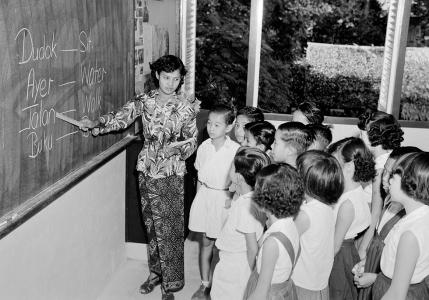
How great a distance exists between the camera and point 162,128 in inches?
126

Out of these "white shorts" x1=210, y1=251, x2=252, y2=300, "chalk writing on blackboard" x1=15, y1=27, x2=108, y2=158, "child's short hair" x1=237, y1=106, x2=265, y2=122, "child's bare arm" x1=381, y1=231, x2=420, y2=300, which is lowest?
"white shorts" x1=210, y1=251, x2=252, y2=300

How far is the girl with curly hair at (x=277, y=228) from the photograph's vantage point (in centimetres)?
195

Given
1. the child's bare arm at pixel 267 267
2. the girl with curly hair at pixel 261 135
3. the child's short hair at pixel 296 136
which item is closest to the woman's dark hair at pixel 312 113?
the girl with curly hair at pixel 261 135

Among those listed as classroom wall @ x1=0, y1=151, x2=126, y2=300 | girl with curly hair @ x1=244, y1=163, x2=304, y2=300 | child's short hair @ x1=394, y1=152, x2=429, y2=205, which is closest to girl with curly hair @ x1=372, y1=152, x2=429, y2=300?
child's short hair @ x1=394, y1=152, x2=429, y2=205

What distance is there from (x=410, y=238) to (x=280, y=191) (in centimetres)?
48

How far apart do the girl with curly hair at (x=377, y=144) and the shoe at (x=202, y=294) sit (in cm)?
103

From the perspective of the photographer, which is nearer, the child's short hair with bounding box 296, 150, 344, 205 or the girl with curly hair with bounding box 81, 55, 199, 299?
the child's short hair with bounding box 296, 150, 344, 205

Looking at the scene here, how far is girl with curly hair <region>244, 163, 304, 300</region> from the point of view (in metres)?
1.95

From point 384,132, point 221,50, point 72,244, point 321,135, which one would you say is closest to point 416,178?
point 321,135

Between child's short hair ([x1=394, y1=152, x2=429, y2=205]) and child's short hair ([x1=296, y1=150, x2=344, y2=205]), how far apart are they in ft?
1.02

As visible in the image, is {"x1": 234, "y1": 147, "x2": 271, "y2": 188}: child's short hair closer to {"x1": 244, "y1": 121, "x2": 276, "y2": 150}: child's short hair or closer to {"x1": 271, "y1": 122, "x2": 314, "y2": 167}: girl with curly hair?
{"x1": 271, "y1": 122, "x2": 314, "y2": 167}: girl with curly hair

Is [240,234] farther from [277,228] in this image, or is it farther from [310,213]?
[277,228]

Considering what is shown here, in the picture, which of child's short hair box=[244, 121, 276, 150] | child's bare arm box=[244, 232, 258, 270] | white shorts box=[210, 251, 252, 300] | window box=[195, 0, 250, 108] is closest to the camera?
child's bare arm box=[244, 232, 258, 270]

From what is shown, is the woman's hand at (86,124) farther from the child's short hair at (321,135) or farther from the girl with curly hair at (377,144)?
the girl with curly hair at (377,144)
